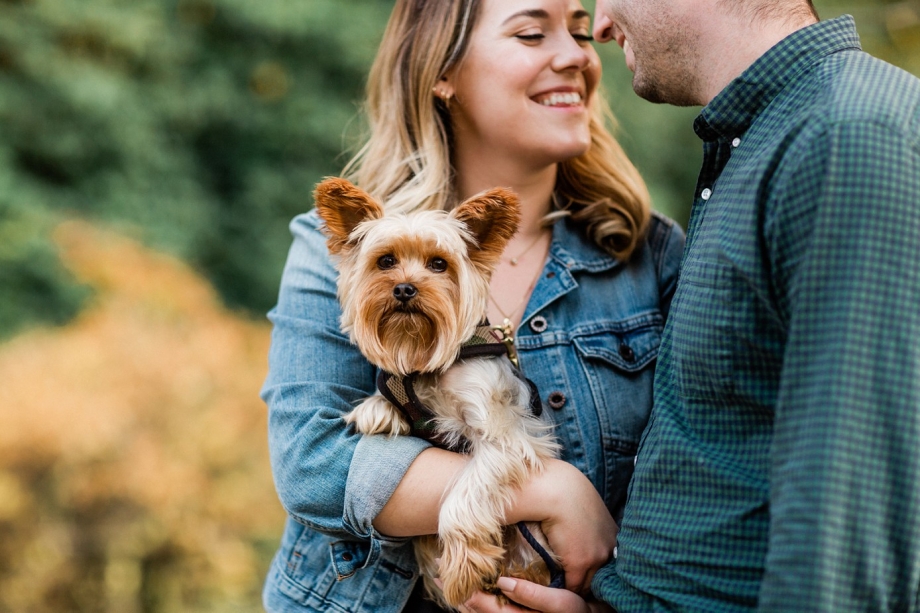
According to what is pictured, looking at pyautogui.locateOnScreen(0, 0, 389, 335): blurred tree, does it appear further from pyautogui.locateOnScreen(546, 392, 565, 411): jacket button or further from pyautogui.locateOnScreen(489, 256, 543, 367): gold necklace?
pyautogui.locateOnScreen(546, 392, 565, 411): jacket button

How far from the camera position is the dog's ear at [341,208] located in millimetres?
2676

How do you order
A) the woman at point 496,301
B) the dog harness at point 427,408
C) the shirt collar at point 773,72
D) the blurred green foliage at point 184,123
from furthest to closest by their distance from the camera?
the blurred green foliage at point 184,123
the dog harness at point 427,408
the woman at point 496,301
the shirt collar at point 773,72

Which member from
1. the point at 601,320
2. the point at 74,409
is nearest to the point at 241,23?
the point at 74,409

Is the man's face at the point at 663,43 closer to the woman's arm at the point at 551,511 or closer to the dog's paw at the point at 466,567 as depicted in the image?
the woman's arm at the point at 551,511

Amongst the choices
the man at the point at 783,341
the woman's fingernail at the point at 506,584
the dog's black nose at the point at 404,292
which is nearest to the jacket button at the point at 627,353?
the man at the point at 783,341

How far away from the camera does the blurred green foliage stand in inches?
265

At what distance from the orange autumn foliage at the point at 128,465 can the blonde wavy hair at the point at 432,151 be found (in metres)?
2.91

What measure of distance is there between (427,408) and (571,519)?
0.60 m

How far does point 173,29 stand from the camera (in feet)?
26.2

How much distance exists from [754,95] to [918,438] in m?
0.99

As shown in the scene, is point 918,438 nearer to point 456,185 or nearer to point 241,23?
point 456,185

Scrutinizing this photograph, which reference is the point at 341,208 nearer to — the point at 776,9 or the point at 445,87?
the point at 445,87

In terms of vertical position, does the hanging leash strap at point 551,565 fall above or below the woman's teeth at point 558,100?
below

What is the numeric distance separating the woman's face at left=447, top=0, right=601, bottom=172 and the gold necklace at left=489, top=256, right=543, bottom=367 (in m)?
0.49
